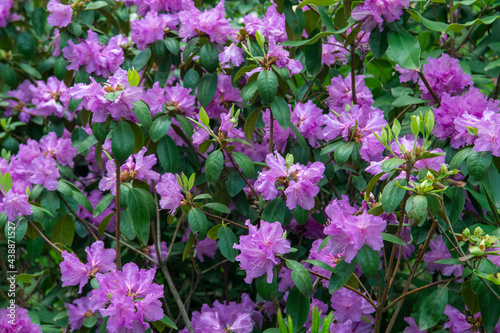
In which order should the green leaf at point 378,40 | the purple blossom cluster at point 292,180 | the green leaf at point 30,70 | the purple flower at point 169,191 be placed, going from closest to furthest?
the purple blossom cluster at point 292,180
the purple flower at point 169,191
the green leaf at point 378,40
the green leaf at point 30,70

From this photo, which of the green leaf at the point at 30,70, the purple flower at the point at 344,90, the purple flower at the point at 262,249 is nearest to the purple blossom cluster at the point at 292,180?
the purple flower at the point at 262,249

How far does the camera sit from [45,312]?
211 centimetres

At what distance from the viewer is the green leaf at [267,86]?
155cm

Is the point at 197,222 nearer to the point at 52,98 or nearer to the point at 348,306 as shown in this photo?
the point at 348,306

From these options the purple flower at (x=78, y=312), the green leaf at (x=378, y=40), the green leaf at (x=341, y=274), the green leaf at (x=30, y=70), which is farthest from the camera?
the green leaf at (x=30, y=70)

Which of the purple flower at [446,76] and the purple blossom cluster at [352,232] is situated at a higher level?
the purple flower at [446,76]

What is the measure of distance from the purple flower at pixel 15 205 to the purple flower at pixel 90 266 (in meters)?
0.25

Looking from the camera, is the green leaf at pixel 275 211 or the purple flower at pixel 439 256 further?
the purple flower at pixel 439 256

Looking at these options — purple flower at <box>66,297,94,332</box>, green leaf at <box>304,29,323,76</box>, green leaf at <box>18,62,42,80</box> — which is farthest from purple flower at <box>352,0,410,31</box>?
green leaf at <box>18,62,42,80</box>

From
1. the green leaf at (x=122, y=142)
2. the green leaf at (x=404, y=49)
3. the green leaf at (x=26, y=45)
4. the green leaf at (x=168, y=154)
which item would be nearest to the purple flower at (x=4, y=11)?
the green leaf at (x=26, y=45)

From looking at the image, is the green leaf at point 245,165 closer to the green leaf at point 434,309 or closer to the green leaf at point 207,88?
the green leaf at point 207,88

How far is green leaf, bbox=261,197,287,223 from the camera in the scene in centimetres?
156

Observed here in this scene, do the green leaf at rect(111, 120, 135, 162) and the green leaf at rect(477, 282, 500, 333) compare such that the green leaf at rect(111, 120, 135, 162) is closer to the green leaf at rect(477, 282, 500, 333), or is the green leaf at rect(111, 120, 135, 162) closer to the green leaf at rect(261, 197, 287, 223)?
the green leaf at rect(261, 197, 287, 223)

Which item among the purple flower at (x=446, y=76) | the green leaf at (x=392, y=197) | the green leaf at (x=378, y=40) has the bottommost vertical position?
the green leaf at (x=392, y=197)
